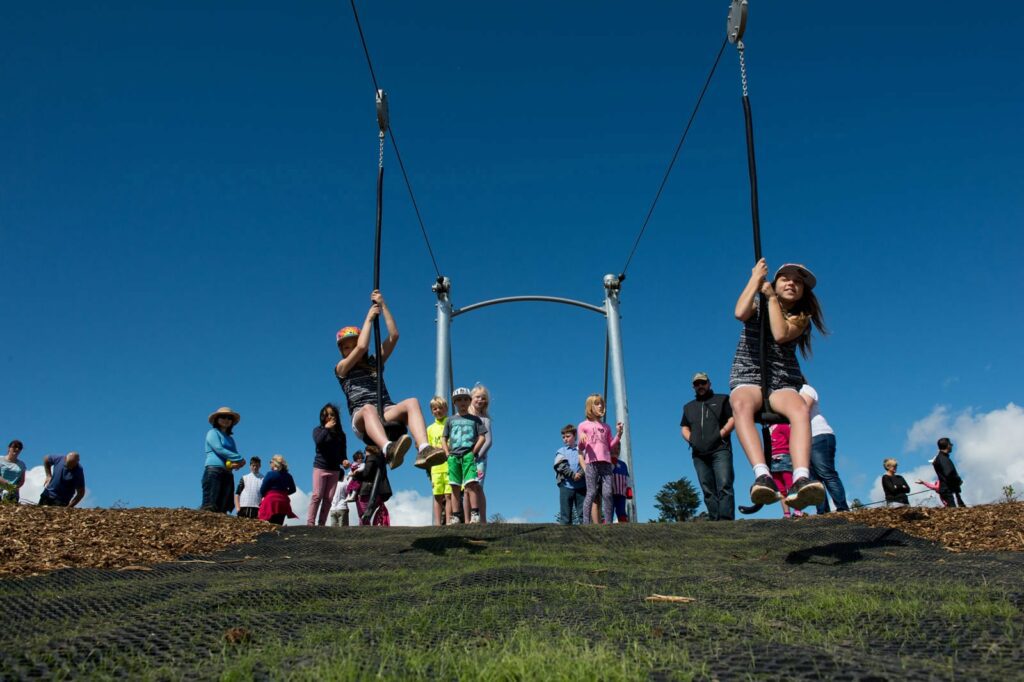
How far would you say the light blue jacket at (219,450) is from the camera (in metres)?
8.87

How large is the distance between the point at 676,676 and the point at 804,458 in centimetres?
326

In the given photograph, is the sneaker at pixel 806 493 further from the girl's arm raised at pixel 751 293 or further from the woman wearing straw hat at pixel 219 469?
the woman wearing straw hat at pixel 219 469

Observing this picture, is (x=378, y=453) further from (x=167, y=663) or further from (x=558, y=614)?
(x=167, y=663)

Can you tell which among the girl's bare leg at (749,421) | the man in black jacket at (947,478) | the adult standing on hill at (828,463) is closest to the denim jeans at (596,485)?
the adult standing on hill at (828,463)

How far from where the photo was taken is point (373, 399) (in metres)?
6.55

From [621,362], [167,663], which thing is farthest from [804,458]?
[621,362]

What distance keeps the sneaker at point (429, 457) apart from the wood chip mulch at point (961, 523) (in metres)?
3.71

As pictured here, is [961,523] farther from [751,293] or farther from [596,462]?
[596,462]

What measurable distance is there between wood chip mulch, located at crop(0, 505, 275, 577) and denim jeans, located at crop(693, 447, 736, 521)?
4.55 m

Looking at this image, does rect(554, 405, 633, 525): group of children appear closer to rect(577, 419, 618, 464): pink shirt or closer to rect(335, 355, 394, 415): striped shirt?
rect(577, 419, 618, 464): pink shirt

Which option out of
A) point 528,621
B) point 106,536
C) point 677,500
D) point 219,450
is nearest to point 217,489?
point 219,450

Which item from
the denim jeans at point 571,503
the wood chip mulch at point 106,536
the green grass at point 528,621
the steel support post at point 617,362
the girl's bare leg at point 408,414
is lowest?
the green grass at point 528,621

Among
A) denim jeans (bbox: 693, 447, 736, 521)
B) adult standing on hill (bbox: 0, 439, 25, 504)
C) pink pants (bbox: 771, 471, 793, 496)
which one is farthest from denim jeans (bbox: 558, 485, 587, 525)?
adult standing on hill (bbox: 0, 439, 25, 504)

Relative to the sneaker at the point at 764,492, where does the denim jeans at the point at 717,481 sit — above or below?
above
